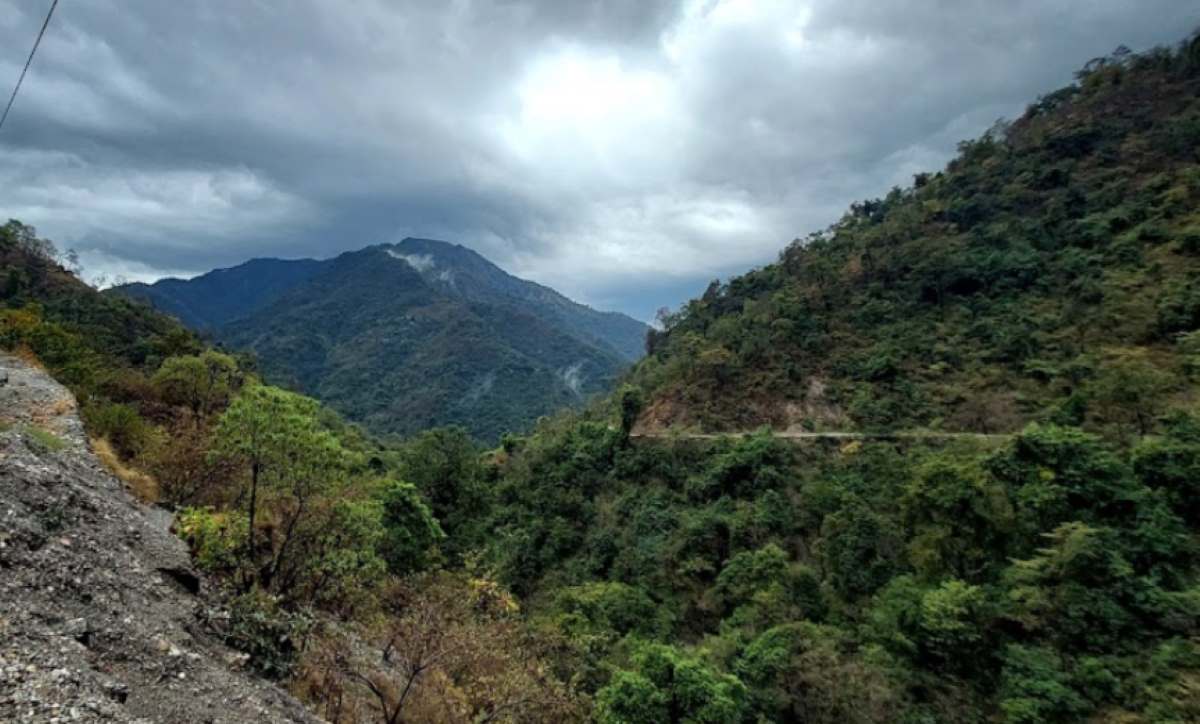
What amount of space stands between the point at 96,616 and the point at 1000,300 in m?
47.3

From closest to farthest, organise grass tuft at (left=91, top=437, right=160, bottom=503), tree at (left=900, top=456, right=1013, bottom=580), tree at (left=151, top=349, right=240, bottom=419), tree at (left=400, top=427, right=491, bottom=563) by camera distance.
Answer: grass tuft at (left=91, top=437, right=160, bottom=503) < tree at (left=900, top=456, right=1013, bottom=580) < tree at (left=151, top=349, right=240, bottom=419) < tree at (left=400, top=427, right=491, bottom=563)

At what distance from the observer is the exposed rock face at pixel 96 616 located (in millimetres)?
6012

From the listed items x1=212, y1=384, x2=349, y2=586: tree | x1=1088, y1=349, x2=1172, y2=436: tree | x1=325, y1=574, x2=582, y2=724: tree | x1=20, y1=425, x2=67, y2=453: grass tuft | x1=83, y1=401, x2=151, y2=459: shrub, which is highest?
x1=1088, y1=349, x2=1172, y2=436: tree

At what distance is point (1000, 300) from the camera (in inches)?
1549

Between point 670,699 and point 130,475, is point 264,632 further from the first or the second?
point 670,699

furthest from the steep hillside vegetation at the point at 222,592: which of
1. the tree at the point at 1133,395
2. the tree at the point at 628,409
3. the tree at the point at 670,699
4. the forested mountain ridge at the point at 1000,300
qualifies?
the forested mountain ridge at the point at 1000,300

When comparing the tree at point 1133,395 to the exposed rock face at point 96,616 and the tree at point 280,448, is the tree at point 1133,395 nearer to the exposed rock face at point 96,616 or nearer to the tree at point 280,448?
the tree at point 280,448

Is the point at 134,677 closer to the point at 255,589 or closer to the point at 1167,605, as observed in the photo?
the point at 255,589

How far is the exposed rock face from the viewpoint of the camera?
6012 millimetres

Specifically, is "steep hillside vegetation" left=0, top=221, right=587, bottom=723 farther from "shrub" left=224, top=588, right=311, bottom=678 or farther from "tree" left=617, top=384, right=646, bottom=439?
"tree" left=617, top=384, right=646, bottom=439

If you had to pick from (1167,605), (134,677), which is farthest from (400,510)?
(1167,605)

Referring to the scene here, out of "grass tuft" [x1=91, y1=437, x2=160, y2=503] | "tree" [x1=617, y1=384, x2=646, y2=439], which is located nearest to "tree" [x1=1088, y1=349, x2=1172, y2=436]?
"tree" [x1=617, y1=384, x2=646, y2=439]

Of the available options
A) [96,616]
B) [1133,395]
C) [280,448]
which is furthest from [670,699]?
[1133,395]

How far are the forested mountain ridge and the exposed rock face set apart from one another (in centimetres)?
3157
